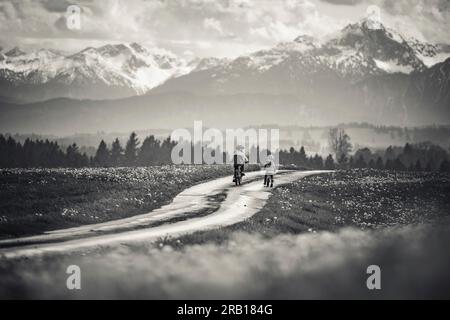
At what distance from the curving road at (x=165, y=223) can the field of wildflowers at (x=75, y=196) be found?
1256mm

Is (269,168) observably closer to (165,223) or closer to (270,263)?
(165,223)

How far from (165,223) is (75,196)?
911cm

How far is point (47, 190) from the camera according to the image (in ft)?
120

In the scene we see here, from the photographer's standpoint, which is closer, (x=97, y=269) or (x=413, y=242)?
(x=97, y=269)

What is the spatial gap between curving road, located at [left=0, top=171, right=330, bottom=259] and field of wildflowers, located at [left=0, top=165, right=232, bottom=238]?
126cm

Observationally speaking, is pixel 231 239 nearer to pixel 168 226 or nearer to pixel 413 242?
pixel 168 226

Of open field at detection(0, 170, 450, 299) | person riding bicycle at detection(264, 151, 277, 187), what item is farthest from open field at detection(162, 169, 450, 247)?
person riding bicycle at detection(264, 151, 277, 187)

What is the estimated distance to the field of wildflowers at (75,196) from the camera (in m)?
27.7

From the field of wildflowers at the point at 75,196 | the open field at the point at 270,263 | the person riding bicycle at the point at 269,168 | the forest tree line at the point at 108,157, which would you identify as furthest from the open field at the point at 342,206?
the forest tree line at the point at 108,157

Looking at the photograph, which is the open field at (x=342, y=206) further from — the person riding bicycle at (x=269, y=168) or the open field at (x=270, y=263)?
the person riding bicycle at (x=269, y=168)

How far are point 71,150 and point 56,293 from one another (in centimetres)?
13159

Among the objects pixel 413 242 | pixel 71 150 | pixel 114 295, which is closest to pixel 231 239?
pixel 114 295

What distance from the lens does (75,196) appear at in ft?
115

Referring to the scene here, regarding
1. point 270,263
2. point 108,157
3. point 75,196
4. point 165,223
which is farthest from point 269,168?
point 108,157
